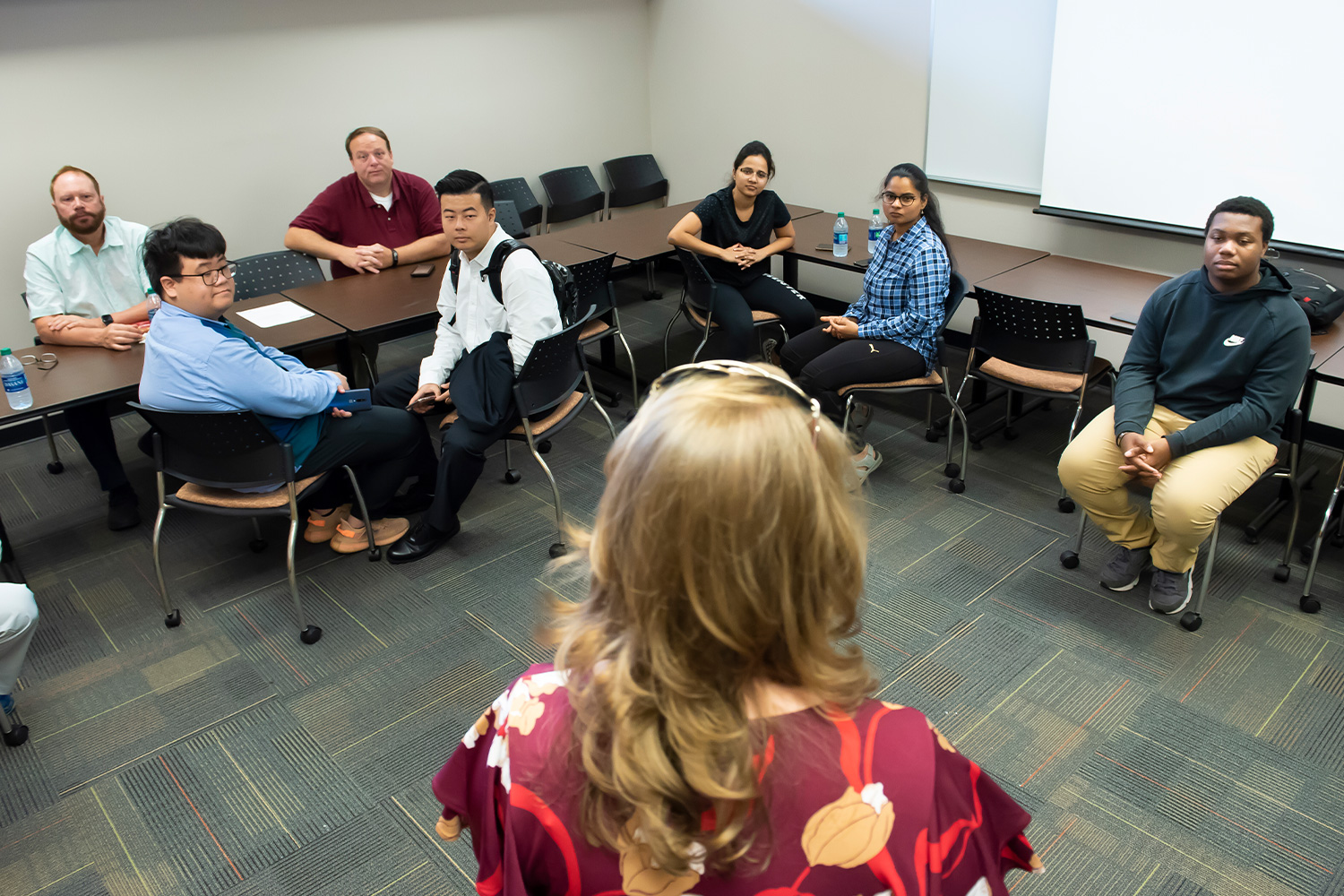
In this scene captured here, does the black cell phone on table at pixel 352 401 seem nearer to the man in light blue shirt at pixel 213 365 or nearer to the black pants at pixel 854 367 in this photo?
the man in light blue shirt at pixel 213 365

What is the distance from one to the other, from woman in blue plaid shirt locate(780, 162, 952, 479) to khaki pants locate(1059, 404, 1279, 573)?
29.4 inches

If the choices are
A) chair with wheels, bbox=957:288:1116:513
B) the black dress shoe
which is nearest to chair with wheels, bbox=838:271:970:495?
chair with wheels, bbox=957:288:1116:513

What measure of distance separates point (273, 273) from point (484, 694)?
2.50 meters

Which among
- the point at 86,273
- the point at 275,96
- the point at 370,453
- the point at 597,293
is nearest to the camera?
the point at 370,453

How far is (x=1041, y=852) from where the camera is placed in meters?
2.08

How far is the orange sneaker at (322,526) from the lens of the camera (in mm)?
3461

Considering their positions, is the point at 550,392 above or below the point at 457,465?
above

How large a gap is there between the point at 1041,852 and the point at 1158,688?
75cm

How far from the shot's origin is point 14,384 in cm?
286

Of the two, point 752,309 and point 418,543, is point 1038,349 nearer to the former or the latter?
point 752,309

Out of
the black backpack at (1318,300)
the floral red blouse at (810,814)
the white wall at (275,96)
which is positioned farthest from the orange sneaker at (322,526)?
the black backpack at (1318,300)

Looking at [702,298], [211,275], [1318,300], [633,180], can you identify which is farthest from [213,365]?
[633,180]

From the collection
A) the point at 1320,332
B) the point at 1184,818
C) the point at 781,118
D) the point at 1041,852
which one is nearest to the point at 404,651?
the point at 1041,852

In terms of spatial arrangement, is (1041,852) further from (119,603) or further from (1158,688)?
(119,603)
